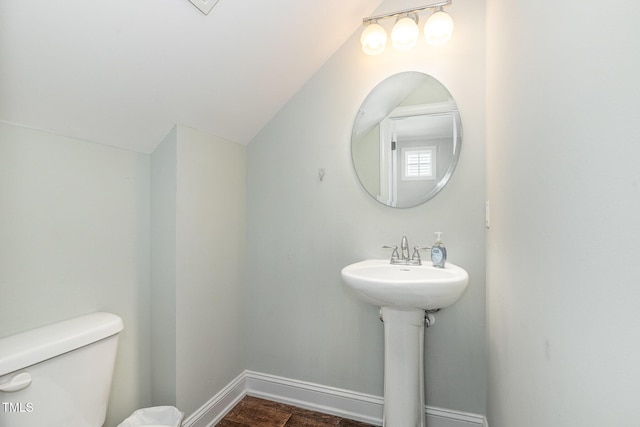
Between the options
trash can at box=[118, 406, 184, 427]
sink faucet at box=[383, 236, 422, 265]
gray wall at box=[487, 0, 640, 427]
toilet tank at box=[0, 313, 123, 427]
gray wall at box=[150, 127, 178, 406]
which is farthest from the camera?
sink faucet at box=[383, 236, 422, 265]

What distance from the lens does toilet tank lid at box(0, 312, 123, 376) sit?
35.1 inches

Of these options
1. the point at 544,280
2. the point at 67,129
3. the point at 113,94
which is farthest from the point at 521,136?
the point at 67,129

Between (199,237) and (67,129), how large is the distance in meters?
0.71

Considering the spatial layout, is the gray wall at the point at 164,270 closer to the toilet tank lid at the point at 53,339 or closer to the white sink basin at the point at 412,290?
the toilet tank lid at the point at 53,339

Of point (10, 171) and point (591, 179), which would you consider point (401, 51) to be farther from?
point (10, 171)

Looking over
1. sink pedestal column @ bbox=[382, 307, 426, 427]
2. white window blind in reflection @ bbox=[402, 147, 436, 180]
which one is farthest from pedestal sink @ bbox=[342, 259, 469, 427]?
white window blind in reflection @ bbox=[402, 147, 436, 180]

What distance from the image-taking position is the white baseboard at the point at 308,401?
1541 millimetres

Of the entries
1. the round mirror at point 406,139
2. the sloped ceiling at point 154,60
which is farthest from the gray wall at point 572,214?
the sloped ceiling at point 154,60

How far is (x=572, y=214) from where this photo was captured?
57 centimetres

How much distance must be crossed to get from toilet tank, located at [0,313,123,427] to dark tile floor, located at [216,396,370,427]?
0.79 metres

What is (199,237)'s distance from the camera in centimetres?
159

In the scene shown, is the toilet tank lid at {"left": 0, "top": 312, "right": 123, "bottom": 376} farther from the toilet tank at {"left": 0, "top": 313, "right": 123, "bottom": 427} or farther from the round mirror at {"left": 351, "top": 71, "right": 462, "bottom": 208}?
the round mirror at {"left": 351, "top": 71, "right": 462, "bottom": 208}

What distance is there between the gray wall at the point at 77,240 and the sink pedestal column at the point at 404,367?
3.92ft

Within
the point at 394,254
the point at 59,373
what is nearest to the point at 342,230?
the point at 394,254
